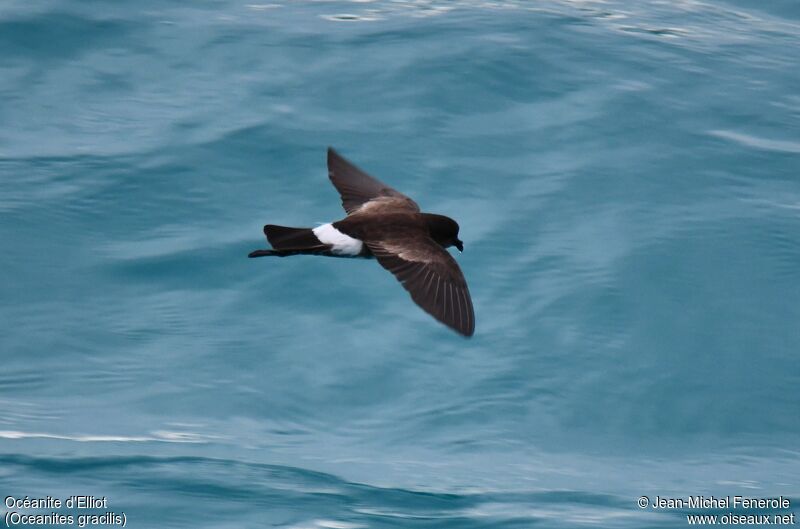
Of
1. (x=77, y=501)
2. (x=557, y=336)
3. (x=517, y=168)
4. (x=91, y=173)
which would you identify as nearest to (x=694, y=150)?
(x=517, y=168)

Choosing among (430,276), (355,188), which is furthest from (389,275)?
(430,276)

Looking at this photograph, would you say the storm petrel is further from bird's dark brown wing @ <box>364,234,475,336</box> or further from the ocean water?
the ocean water

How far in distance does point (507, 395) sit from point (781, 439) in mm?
1483

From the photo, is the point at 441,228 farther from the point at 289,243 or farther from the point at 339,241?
the point at 289,243

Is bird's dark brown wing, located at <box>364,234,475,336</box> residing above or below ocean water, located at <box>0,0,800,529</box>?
above

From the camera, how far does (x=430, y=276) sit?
16.4 ft

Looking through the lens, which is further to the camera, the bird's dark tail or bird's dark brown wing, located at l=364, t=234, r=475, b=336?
the bird's dark tail

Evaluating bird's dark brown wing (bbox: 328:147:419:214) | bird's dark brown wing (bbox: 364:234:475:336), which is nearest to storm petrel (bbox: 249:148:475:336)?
bird's dark brown wing (bbox: 364:234:475:336)

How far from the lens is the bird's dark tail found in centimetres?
511

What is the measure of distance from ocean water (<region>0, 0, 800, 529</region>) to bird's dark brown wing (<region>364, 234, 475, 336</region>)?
1.31 meters

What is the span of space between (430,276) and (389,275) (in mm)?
2192

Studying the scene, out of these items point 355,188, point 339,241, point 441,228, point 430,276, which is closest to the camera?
point 430,276

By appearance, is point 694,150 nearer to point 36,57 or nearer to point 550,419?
point 550,419

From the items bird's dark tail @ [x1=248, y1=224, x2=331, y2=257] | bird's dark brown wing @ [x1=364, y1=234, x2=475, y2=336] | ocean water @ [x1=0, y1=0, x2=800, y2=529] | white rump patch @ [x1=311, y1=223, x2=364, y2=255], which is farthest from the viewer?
ocean water @ [x1=0, y1=0, x2=800, y2=529]
